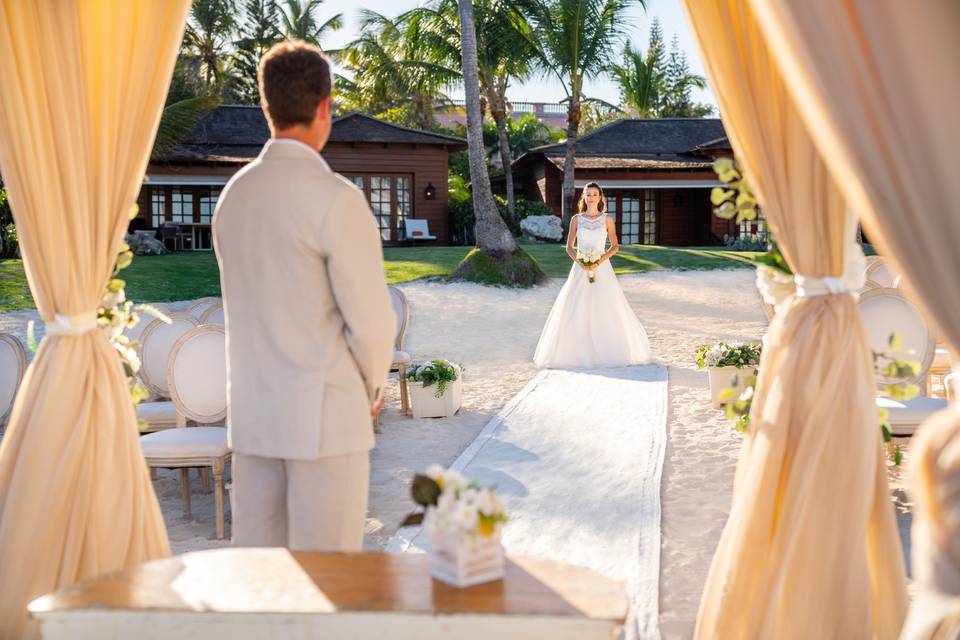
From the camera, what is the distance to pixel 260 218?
9.13ft

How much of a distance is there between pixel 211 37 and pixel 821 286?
121ft

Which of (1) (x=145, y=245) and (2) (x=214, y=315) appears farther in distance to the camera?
(1) (x=145, y=245)

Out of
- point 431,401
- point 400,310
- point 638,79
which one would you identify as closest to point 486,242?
point 400,310

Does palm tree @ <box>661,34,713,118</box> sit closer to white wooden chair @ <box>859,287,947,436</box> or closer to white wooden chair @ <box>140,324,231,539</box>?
white wooden chair @ <box>859,287,947,436</box>

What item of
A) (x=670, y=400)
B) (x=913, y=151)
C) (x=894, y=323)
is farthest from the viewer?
(x=670, y=400)

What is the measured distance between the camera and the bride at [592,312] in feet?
34.5

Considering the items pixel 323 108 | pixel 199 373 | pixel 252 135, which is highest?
pixel 252 135

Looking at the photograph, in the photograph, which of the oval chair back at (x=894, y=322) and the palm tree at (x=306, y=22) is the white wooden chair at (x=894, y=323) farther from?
the palm tree at (x=306, y=22)

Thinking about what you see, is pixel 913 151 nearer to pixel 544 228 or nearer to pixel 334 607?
pixel 334 607

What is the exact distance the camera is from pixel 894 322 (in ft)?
19.2

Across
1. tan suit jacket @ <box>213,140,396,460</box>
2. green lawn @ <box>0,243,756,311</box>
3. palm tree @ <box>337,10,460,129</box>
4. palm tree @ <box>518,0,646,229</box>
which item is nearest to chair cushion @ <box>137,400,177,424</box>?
tan suit jacket @ <box>213,140,396,460</box>

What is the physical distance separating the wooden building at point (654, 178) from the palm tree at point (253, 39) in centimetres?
1284

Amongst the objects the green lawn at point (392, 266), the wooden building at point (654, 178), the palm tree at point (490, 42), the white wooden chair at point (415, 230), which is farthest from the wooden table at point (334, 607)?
the wooden building at point (654, 178)

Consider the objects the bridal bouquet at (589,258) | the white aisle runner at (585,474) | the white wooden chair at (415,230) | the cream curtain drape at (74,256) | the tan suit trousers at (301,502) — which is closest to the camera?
the tan suit trousers at (301,502)
